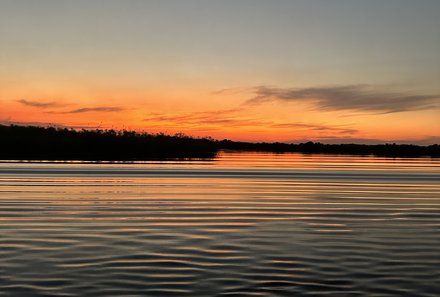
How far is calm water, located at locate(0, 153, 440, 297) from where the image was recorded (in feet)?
31.1

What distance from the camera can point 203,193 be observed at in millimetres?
27750

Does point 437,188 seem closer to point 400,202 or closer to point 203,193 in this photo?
point 400,202

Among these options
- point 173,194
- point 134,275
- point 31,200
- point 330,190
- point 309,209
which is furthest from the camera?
point 330,190

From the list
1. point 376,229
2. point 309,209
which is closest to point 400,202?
point 309,209

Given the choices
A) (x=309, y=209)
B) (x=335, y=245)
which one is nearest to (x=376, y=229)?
(x=335, y=245)

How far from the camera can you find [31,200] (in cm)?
2333

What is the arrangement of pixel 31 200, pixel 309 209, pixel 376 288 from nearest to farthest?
1. pixel 376 288
2. pixel 309 209
3. pixel 31 200

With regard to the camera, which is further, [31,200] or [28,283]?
[31,200]

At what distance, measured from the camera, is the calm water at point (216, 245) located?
9.48 meters

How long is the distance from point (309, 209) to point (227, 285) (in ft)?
40.9

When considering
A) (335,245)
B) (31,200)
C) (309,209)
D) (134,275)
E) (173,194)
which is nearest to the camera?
(134,275)

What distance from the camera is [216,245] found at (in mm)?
13320

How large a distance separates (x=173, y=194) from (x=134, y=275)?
16944 millimetres

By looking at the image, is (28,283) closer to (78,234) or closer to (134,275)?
(134,275)
